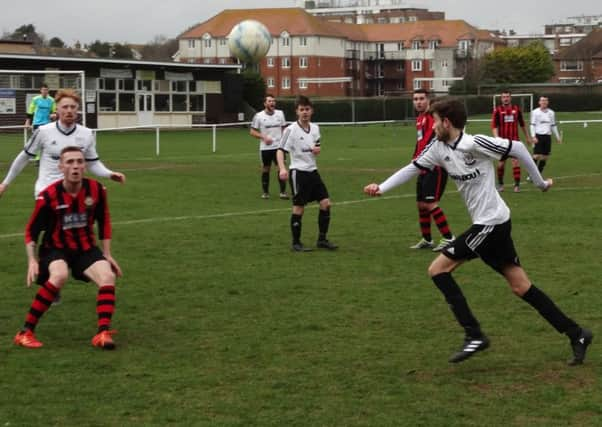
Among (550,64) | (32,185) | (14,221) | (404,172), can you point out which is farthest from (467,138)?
(550,64)

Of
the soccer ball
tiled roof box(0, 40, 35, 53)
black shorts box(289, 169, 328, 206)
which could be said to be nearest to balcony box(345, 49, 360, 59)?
the soccer ball

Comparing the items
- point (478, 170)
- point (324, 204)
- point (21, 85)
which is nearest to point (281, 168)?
point (324, 204)

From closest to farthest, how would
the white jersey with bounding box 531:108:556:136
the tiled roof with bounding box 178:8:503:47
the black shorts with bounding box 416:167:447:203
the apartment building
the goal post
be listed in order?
1. the black shorts with bounding box 416:167:447:203
2. the white jersey with bounding box 531:108:556:136
3. the goal post
4. the apartment building
5. the tiled roof with bounding box 178:8:503:47

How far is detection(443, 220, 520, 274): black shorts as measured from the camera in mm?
7695

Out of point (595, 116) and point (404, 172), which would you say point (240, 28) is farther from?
point (404, 172)

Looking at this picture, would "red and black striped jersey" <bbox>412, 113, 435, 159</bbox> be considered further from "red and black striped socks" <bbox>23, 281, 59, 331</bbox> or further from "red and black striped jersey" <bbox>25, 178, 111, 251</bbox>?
"red and black striped socks" <bbox>23, 281, 59, 331</bbox>

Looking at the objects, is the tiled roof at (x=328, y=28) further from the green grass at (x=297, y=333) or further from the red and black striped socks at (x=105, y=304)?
the red and black striped socks at (x=105, y=304)

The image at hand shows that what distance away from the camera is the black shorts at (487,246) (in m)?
7.70

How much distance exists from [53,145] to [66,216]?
6.32 feet

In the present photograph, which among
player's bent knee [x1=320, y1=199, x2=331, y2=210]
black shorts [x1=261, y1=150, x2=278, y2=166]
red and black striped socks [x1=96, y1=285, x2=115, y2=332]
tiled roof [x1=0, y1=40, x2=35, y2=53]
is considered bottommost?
red and black striped socks [x1=96, y1=285, x2=115, y2=332]

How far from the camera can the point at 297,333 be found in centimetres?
888

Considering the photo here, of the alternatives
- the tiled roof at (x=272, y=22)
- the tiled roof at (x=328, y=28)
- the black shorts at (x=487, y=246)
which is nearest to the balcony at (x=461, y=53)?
the tiled roof at (x=328, y=28)

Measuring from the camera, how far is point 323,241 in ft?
46.2

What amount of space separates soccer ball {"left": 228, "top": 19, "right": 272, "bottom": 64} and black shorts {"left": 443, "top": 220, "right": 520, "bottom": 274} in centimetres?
6910
